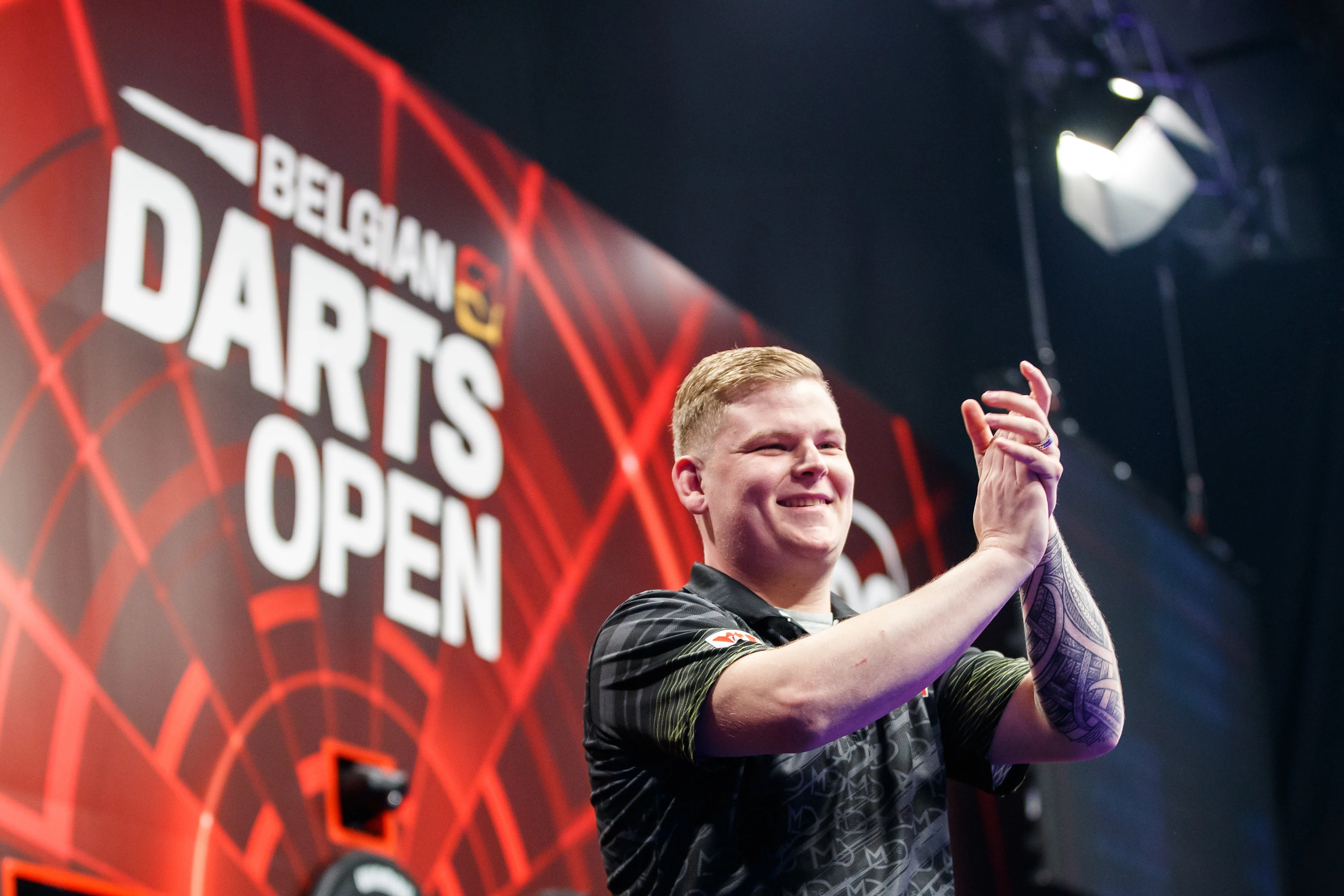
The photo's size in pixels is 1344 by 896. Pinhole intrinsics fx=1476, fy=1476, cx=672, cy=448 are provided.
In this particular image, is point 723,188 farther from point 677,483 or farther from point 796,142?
point 677,483

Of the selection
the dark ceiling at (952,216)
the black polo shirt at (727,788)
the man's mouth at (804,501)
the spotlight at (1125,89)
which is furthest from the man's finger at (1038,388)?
the spotlight at (1125,89)

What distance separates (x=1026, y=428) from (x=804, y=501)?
280 mm

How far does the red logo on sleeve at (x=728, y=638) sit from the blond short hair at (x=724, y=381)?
1.03ft

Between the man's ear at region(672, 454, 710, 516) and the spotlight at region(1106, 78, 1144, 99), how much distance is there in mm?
4780

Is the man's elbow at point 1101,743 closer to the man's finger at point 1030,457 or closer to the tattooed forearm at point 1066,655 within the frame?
the tattooed forearm at point 1066,655

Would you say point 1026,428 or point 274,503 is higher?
point 274,503

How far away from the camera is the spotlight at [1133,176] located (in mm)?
6305

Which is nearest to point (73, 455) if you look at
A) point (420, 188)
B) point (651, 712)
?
point (420, 188)

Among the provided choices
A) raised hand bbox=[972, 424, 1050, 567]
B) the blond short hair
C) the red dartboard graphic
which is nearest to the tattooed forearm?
raised hand bbox=[972, 424, 1050, 567]

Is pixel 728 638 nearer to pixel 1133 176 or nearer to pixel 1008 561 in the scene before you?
pixel 1008 561

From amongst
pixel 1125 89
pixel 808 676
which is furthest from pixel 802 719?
pixel 1125 89

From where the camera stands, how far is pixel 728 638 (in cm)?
161

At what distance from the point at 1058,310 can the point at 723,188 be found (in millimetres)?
2269

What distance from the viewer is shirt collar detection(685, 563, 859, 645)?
5.77 ft
